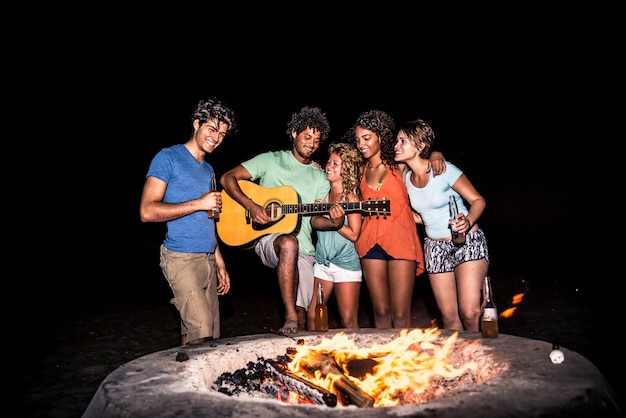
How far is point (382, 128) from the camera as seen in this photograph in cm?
480

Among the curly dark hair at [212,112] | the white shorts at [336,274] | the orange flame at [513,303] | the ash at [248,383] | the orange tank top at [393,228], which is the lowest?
the orange flame at [513,303]

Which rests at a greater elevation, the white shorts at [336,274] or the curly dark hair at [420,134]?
the curly dark hair at [420,134]

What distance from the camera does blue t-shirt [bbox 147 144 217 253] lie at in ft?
13.0

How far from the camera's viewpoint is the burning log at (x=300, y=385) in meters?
2.48

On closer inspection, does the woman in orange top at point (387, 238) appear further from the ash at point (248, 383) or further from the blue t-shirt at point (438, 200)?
the ash at point (248, 383)

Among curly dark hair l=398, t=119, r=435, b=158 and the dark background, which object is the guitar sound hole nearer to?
curly dark hair l=398, t=119, r=435, b=158

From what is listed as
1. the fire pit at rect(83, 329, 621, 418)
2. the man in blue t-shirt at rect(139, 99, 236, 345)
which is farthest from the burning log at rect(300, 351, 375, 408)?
the man in blue t-shirt at rect(139, 99, 236, 345)

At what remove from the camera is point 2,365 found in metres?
5.93

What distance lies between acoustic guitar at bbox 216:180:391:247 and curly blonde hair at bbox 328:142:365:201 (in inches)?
7.0

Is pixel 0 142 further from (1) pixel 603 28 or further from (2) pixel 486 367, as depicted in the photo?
(1) pixel 603 28

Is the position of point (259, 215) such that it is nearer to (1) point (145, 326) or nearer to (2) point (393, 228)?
(2) point (393, 228)

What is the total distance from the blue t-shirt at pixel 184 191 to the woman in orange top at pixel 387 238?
5.19 ft

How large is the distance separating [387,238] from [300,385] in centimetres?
216

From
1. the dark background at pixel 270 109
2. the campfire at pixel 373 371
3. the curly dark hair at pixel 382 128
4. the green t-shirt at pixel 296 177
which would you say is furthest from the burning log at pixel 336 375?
the dark background at pixel 270 109
